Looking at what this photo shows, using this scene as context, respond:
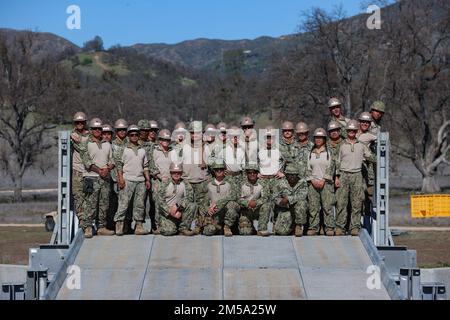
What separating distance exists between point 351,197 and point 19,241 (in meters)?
15.9

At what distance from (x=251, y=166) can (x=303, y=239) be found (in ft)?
4.02

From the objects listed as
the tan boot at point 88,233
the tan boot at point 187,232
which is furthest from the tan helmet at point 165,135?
the tan boot at point 88,233

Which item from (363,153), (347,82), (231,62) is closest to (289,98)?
(347,82)

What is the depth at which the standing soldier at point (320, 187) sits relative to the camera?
44.4 ft

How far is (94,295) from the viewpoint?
11.0m

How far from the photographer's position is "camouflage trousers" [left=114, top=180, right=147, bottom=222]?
539 inches

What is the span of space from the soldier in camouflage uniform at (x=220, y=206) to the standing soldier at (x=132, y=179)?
2.91 ft

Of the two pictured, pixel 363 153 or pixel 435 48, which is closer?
pixel 363 153

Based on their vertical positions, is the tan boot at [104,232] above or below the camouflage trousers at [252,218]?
below

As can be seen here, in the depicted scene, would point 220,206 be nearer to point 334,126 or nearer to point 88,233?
point 88,233

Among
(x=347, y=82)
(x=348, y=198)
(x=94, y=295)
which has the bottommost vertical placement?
(x=94, y=295)

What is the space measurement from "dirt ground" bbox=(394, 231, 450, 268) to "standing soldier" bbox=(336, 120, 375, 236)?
8861 millimetres

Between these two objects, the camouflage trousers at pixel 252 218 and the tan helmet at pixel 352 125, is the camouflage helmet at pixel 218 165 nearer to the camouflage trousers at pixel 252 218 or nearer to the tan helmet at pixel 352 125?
the camouflage trousers at pixel 252 218

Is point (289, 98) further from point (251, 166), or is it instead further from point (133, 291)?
point (133, 291)
